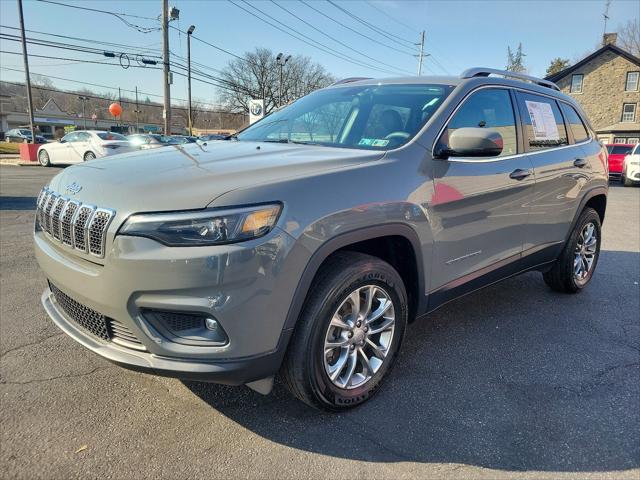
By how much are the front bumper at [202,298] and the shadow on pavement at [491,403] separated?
611 millimetres

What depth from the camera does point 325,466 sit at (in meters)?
2.16

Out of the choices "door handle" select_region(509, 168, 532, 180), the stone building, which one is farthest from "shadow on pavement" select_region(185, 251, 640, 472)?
the stone building

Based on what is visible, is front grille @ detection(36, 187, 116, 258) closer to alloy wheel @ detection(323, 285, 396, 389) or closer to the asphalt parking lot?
the asphalt parking lot

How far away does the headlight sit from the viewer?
6.28 ft

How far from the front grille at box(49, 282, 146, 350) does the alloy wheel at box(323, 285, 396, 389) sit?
920mm

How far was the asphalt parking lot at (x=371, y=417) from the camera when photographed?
2158mm

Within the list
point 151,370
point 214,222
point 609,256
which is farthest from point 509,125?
point 609,256

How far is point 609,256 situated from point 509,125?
404 cm

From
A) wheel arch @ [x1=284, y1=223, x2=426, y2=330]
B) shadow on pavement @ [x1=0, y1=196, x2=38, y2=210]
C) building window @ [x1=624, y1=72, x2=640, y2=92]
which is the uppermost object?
building window @ [x1=624, y1=72, x2=640, y2=92]

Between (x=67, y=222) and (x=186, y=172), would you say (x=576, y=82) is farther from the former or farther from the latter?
(x=67, y=222)

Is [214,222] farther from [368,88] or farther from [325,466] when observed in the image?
[368,88]

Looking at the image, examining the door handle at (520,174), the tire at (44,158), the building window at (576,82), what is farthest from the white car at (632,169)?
the building window at (576,82)

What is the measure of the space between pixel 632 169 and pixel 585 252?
55.6 feet

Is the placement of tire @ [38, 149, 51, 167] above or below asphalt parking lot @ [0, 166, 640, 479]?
above
